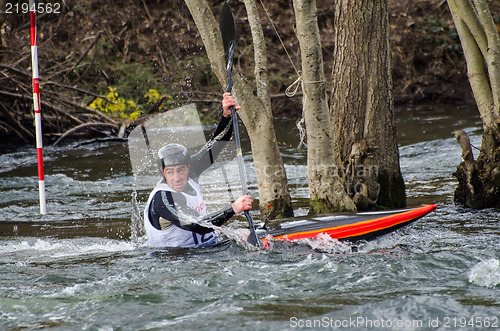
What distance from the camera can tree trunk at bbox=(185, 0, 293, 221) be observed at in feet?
16.9

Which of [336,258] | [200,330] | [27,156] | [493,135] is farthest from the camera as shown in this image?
[27,156]

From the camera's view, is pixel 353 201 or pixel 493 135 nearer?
pixel 353 201

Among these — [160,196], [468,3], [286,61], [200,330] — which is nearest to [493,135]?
[468,3]

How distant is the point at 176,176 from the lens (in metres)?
4.53

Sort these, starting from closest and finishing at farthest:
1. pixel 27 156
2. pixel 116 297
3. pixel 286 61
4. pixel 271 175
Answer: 1. pixel 116 297
2. pixel 271 175
3. pixel 27 156
4. pixel 286 61

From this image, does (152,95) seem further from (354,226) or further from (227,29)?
(354,226)

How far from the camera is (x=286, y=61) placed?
15.5 metres

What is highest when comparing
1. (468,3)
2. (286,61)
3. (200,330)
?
(286,61)

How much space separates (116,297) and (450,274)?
6.99 feet

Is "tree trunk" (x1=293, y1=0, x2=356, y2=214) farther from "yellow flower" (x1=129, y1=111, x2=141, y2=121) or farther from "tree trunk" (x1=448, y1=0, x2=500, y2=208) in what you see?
"yellow flower" (x1=129, y1=111, x2=141, y2=121)

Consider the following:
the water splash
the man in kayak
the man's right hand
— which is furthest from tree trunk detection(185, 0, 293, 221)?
the water splash

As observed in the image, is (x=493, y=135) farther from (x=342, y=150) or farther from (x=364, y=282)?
(x=364, y=282)

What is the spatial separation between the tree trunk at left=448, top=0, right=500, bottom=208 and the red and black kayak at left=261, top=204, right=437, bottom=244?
1658mm

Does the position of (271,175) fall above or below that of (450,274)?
above
